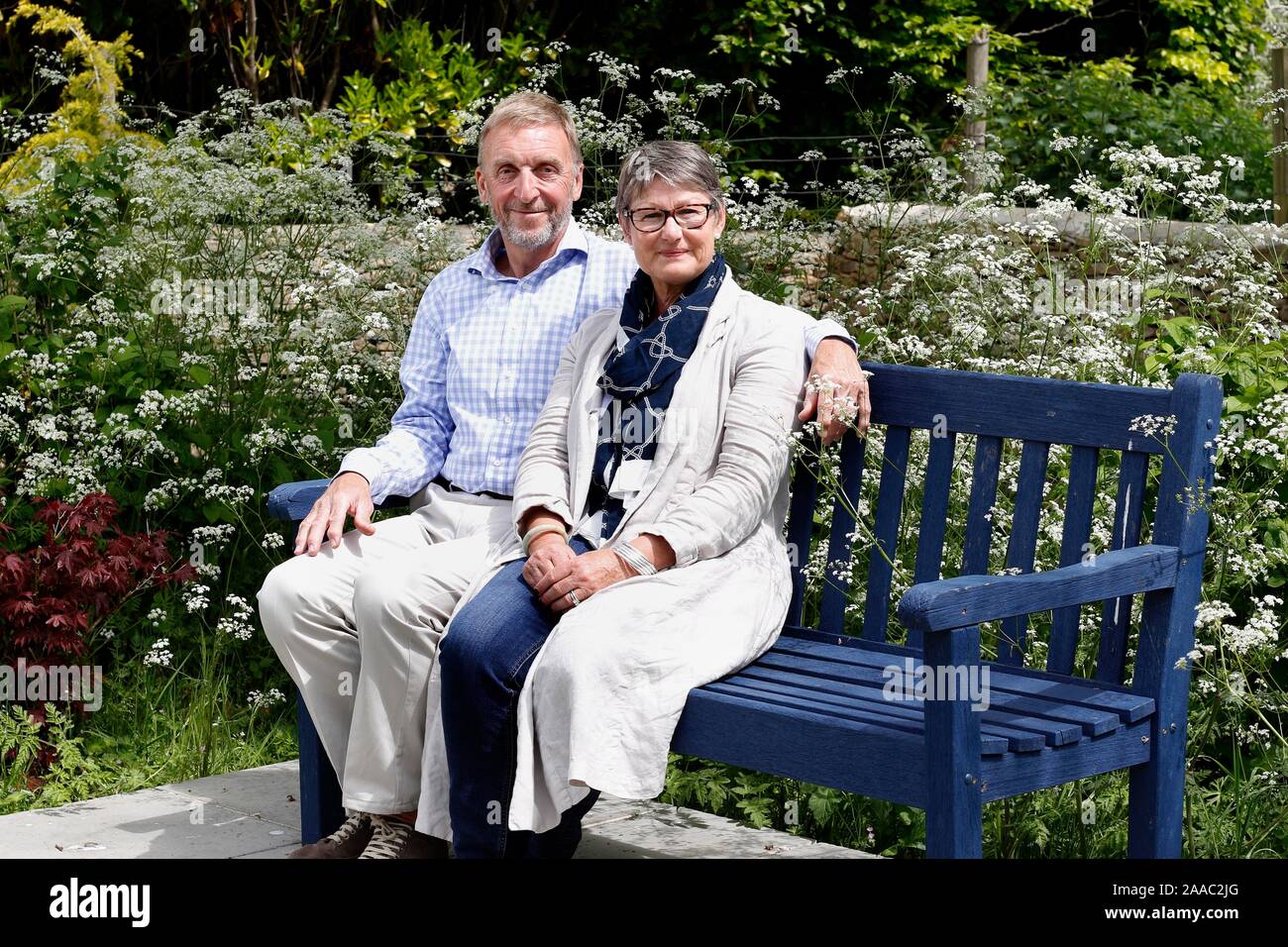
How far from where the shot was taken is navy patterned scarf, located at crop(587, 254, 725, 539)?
3.30 m

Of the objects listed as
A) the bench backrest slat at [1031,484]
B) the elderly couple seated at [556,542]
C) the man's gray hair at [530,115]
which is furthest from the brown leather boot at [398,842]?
the man's gray hair at [530,115]

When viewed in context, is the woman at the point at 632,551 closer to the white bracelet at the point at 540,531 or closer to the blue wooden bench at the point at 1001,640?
the white bracelet at the point at 540,531

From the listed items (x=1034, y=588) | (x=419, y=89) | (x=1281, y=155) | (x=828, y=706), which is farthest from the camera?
(x=419, y=89)

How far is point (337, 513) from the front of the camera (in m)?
3.49

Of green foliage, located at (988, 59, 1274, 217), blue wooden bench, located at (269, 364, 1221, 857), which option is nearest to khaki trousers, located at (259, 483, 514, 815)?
blue wooden bench, located at (269, 364, 1221, 857)

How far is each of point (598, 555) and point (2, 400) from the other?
250 centimetres

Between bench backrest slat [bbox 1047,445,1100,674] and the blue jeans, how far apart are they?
1.01 metres

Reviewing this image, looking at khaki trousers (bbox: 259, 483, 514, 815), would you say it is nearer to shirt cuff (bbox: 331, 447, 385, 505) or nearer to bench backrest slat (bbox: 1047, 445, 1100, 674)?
shirt cuff (bbox: 331, 447, 385, 505)

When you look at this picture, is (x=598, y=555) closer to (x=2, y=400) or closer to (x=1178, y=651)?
(x=1178, y=651)

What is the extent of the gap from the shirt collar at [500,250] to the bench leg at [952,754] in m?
1.56

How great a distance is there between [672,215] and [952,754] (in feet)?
4.18

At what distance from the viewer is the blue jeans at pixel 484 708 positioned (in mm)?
3004

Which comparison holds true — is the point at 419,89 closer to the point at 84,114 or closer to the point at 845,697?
the point at 84,114

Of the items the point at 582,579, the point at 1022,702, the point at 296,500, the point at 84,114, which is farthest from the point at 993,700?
the point at 84,114
